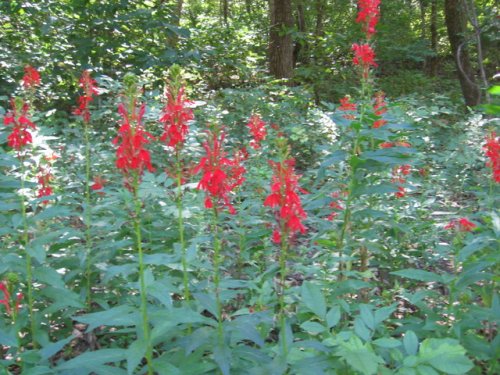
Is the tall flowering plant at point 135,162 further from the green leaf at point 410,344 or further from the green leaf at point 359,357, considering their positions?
the green leaf at point 410,344

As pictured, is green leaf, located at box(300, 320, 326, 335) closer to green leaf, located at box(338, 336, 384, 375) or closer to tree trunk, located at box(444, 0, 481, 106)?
green leaf, located at box(338, 336, 384, 375)

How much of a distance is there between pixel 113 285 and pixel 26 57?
5.51 m

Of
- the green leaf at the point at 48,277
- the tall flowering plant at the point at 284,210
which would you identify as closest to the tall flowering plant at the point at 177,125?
the tall flowering plant at the point at 284,210

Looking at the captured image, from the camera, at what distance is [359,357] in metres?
1.51

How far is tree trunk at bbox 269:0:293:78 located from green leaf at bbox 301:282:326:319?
8769mm

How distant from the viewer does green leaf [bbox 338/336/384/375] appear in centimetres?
147

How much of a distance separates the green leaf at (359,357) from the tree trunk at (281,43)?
9107 millimetres

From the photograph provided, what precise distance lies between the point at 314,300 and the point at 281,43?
29.8 feet

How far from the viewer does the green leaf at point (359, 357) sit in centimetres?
147

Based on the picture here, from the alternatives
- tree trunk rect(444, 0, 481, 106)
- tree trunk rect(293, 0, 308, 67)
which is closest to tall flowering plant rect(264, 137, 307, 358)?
tree trunk rect(444, 0, 481, 106)

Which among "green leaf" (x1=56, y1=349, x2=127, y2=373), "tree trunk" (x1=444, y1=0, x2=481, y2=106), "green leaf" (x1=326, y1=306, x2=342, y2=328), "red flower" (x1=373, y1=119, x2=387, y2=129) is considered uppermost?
"tree trunk" (x1=444, y1=0, x2=481, y2=106)

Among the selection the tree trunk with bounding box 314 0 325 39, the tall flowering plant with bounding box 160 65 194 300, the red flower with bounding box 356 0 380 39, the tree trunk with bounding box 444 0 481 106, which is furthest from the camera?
the tree trunk with bounding box 314 0 325 39

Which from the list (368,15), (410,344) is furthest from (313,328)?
(368,15)

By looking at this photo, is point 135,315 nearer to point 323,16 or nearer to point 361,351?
point 361,351
